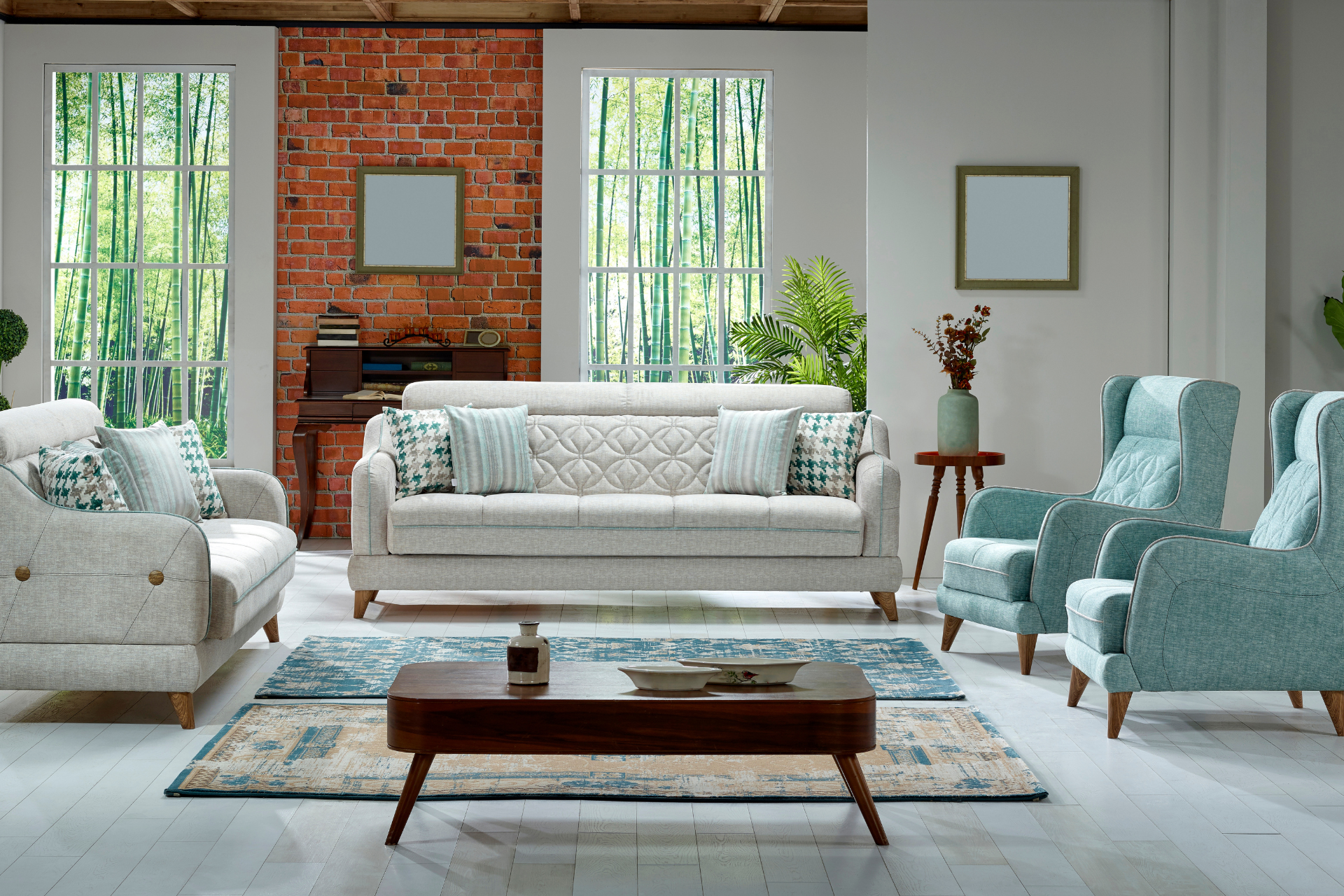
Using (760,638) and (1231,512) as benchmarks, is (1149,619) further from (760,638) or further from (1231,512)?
(1231,512)

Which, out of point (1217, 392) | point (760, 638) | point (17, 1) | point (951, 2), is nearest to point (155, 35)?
point (17, 1)

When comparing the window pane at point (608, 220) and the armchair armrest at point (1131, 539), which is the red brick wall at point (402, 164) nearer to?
the window pane at point (608, 220)

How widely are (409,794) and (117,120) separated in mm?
5921

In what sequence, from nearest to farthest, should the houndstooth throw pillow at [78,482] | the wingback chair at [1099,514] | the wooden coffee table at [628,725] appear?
the wooden coffee table at [628,725], the houndstooth throw pillow at [78,482], the wingback chair at [1099,514]

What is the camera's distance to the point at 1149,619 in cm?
324

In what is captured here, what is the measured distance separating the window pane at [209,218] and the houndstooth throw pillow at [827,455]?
3.89 m

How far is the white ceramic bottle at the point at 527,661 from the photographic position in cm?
262

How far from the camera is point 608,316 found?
7.21 meters

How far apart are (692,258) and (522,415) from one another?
7.44 feet

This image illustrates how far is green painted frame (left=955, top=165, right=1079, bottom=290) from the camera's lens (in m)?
5.87

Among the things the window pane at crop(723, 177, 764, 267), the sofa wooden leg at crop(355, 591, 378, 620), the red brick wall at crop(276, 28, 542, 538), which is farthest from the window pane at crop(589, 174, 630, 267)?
the sofa wooden leg at crop(355, 591, 378, 620)

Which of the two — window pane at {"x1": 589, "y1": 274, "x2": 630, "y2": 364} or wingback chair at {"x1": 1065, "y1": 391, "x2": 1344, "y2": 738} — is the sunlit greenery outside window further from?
wingback chair at {"x1": 1065, "y1": 391, "x2": 1344, "y2": 738}

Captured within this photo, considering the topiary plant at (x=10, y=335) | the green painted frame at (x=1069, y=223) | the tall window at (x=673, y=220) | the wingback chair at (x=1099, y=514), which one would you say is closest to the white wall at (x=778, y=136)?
the tall window at (x=673, y=220)

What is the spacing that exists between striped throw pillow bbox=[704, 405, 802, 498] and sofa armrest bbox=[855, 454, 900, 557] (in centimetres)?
41
